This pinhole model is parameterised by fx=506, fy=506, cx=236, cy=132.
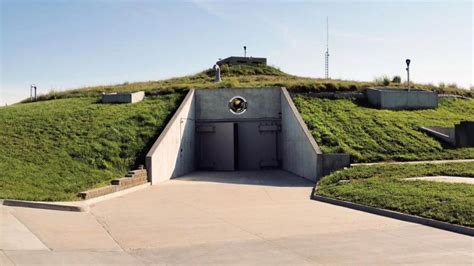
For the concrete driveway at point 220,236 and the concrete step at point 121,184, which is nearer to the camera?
the concrete driveway at point 220,236

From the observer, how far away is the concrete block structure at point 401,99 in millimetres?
22656

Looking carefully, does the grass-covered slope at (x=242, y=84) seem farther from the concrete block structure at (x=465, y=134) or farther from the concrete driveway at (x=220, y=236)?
the concrete driveway at (x=220, y=236)

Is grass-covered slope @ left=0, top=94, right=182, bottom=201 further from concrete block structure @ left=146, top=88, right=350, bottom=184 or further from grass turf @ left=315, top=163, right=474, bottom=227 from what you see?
grass turf @ left=315, top=163, right=474, bottom=227

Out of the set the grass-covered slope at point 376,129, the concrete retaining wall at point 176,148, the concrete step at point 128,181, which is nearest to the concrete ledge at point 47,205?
the concrete step at point 128,181

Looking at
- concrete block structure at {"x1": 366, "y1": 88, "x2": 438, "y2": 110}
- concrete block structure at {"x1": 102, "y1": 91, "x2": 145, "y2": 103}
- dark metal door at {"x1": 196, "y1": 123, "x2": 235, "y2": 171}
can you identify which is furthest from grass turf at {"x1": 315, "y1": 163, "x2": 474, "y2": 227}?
concrete block structure at {"x1": 102, "y1": 91, "x2": 145, "y2": 103}

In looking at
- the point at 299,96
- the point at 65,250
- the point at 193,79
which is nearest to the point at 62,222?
the point at 65,250

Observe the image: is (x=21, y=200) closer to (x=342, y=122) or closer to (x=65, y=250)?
(x=65, y=250)

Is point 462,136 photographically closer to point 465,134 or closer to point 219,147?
point 465,134

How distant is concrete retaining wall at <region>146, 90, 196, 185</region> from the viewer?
16375 mm

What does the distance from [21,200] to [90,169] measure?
417 centimetres

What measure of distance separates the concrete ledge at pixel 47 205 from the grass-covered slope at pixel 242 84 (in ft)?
44.5

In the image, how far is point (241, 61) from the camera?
112ft

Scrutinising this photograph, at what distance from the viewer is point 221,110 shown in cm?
2208

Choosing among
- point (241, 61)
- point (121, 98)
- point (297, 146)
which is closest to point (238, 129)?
point (297, 146)
